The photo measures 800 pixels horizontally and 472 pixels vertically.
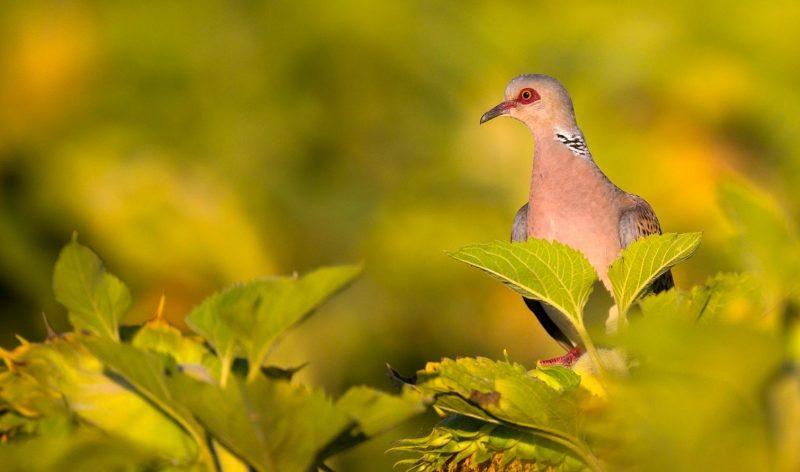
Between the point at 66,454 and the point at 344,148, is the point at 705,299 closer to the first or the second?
the point at 66,454

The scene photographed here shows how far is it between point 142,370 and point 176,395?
2cm

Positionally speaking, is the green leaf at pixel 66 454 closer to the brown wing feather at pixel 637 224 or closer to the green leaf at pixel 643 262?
the green leaf at pixel 643 262

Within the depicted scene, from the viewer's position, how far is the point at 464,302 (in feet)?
31.0

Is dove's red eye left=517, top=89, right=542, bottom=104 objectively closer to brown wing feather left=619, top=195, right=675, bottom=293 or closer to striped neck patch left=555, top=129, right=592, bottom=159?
striped neck patch left=555, top=129, right=592, bottom=159

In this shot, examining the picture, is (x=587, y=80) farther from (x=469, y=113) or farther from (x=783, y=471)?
(x=783, y=471)

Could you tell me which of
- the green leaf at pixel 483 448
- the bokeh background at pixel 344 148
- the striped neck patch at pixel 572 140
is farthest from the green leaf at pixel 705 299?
the bokeh background at pixel 344 148

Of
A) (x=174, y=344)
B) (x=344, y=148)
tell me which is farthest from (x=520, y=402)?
(x=344, y=148)

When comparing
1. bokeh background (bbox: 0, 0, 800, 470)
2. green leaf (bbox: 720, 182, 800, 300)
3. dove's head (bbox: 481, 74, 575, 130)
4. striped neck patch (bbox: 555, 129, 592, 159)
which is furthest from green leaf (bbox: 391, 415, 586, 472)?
bokeh background (bbox: 0, 0, 800, 470)

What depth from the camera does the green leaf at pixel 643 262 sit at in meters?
0.84

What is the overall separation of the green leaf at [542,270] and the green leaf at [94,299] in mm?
240

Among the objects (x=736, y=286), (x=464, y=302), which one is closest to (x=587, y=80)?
(x=464, y=302)

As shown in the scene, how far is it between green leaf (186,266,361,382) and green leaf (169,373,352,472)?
0.08 ft

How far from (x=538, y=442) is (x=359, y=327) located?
27.5 feet

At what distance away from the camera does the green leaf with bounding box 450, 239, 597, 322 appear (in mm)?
820
